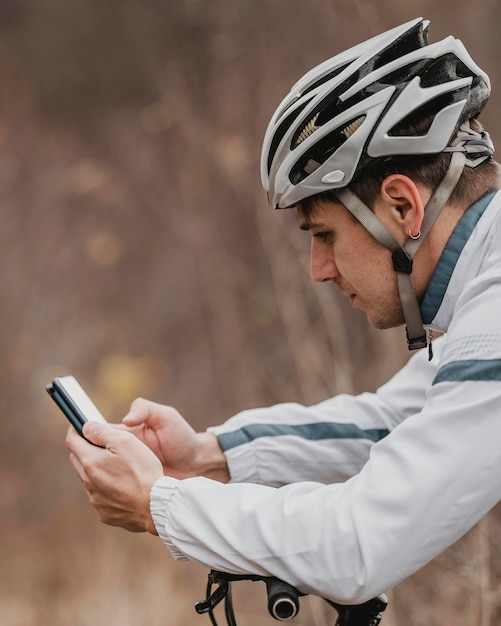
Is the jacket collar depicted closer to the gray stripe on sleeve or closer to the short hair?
the short hair

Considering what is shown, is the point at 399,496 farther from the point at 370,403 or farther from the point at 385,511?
the point at 370,403

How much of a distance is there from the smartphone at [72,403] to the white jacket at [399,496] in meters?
0.36

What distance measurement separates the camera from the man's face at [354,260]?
6.45 feet

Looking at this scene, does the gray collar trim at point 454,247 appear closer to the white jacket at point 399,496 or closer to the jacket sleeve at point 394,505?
the white jacket at point 399,496

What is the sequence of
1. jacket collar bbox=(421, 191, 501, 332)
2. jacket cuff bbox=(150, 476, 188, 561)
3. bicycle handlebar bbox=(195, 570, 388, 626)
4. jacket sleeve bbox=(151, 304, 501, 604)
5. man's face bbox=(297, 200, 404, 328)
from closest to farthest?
jacket sleeve bbox=(151, 304, 501, 604), bicycle handlebar bbox=(195, 570, 388, 626), jacket cuff bbox=(150, 476, 188, 561), jacket collar bbox=(421, 191, 501, 332), man's face bbox=(297, 200, 404, 328)

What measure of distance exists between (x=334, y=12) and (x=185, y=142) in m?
1.44

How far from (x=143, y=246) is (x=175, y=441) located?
4.04 metres

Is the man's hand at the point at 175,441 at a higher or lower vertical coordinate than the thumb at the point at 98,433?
lower

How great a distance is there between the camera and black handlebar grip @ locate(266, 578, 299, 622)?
1.61 m

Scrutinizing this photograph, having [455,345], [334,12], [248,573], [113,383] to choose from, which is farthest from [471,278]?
[113,383]

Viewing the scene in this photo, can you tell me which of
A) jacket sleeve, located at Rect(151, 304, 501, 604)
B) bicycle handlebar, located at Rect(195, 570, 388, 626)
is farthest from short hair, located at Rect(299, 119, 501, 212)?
bicycle handlebar, located at Rect(195, 570, 388, 626)

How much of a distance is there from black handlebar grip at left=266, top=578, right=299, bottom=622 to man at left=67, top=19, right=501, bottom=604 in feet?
0.12

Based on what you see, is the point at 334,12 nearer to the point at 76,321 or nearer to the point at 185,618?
the point at 76,321

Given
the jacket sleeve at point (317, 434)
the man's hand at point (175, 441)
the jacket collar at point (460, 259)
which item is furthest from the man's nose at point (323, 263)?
the man's hand at point (175, 441)
